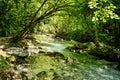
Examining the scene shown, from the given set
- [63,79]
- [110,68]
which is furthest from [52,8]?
[63,79]

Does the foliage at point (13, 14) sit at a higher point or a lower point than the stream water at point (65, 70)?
higher

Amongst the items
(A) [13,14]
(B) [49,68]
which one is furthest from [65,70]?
(A) [13,14]

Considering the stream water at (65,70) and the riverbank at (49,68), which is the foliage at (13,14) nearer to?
the riverbank at (49,68)

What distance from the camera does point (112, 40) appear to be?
31.5 m

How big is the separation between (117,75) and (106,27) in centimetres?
1850

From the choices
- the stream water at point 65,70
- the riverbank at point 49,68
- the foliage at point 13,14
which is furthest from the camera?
the foliage at point 13,14

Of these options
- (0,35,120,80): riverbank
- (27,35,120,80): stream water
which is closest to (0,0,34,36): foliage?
(0,35,120,80): riverbank

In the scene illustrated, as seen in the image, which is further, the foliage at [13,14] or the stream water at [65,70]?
the foliage at [13,14]

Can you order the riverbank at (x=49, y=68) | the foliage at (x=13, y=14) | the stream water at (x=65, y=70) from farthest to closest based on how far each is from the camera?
the foliage at (x=13, y=14), the stream water at (x=65, y=70), the riverbank at (x=49, y=68)

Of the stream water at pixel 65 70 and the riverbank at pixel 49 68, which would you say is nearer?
the riverbank at pixel 49 68

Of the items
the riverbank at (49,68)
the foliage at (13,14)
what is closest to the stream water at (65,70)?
the riverbank at (49,68)

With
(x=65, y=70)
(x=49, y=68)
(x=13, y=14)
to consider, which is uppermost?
(x=13, y=14)

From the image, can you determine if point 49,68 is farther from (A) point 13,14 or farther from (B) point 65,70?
(A) point 13,14

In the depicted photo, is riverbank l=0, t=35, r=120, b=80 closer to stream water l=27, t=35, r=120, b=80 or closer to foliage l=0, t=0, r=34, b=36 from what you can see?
stream water l=27, t=35, r=120, b=80
